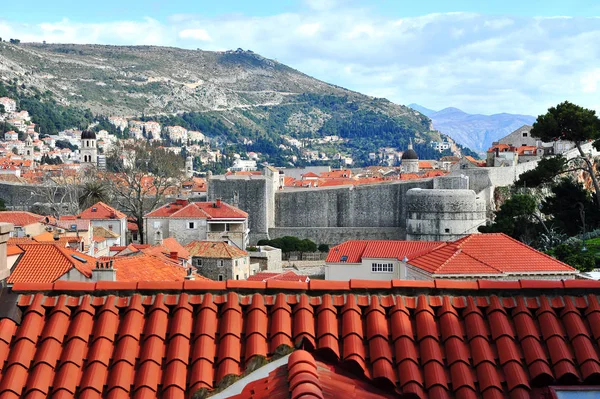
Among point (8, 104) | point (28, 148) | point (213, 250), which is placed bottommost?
point (213, 250)

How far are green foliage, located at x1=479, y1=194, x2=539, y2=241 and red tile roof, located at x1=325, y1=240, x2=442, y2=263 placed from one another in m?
6.14

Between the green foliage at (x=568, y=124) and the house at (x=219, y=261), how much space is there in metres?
12.5

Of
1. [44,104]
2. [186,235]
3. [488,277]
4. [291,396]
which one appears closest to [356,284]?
[291,396]

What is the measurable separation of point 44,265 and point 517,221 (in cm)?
2048

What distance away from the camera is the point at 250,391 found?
3871 mm

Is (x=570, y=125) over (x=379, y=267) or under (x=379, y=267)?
over

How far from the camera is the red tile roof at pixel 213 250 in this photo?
3039cm

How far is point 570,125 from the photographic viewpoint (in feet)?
92.8

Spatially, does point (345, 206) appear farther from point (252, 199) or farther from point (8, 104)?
point (8, 104)

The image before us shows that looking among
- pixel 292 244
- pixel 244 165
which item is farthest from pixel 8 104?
pixel 292 244

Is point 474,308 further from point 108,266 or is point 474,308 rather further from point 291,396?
point 108,266

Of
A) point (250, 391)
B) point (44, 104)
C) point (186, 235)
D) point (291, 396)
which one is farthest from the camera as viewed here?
point (44, 104)

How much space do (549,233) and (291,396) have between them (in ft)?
87.2

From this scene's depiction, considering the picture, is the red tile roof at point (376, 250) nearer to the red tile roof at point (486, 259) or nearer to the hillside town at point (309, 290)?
the hillside town at point (309, 290)
